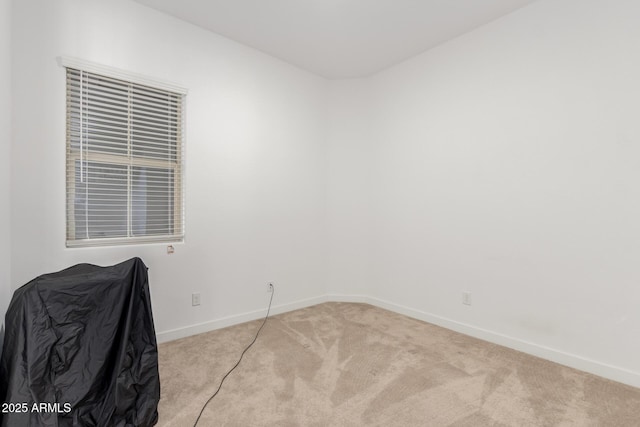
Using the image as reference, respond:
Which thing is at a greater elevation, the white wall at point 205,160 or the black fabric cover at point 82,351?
the white wall at point 205,160

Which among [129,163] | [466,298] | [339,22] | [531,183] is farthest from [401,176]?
[129,163]

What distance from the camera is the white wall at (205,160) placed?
2.15 m

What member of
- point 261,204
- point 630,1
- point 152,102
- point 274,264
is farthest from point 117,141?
point 630,1

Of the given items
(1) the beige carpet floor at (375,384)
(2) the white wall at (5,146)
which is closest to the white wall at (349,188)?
(1) the beige carpet floor at (375,384)

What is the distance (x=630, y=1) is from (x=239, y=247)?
3.61 m

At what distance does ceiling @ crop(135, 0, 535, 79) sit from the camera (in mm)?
2547

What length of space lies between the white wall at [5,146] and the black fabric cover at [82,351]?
1.71 feet

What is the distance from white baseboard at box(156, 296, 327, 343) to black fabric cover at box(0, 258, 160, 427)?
1.08 meters

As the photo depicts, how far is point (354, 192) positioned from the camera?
392 centimetres

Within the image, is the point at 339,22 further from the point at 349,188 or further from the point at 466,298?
the point at 466,298

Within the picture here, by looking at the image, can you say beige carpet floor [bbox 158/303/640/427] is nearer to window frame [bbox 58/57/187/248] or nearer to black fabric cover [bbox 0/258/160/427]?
black fabric cover [bbox 0/258/160/427]

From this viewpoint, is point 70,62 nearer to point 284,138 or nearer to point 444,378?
point 284,138

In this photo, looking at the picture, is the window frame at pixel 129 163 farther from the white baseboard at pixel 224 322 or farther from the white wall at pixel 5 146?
the white baseboard at pixel 224 322

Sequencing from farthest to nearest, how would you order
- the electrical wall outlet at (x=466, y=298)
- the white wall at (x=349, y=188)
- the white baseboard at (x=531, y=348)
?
1. the white wall at (x=349, y=188)
2. the electrical wall outlet at (x=466, y=298)
3. the white baseboard at (x=531, y=348)
